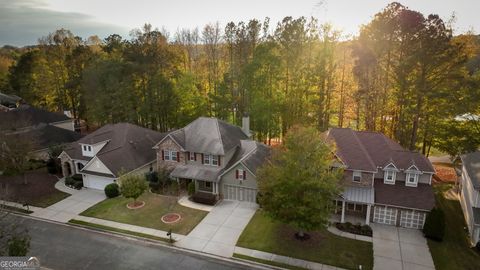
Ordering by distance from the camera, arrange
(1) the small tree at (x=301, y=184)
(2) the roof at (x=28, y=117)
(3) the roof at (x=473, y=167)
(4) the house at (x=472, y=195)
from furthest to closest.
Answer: (2) the roof at (x=28, y=117), (3) the roof at (x=473, y=167), (4) the house at (x=472, y=195), (1) the small tree at (x=301, y=184)

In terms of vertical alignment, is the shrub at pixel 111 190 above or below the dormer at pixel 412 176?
below

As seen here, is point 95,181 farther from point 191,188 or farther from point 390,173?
point 390,173

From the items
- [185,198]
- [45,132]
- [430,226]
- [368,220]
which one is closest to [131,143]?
[185,198]

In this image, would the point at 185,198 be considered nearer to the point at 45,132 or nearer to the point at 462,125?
the point at 45,132

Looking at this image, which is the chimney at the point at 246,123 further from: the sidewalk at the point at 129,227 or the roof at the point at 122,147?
the sidewalk at the point at 129,227

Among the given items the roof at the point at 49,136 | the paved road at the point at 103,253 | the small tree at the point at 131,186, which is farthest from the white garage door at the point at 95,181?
the roof at the point at 49,136

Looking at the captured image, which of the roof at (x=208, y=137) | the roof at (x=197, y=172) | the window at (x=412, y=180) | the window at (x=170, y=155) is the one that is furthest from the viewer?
the window at (x=170, y=155)

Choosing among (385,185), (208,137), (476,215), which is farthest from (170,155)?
(476,215)
